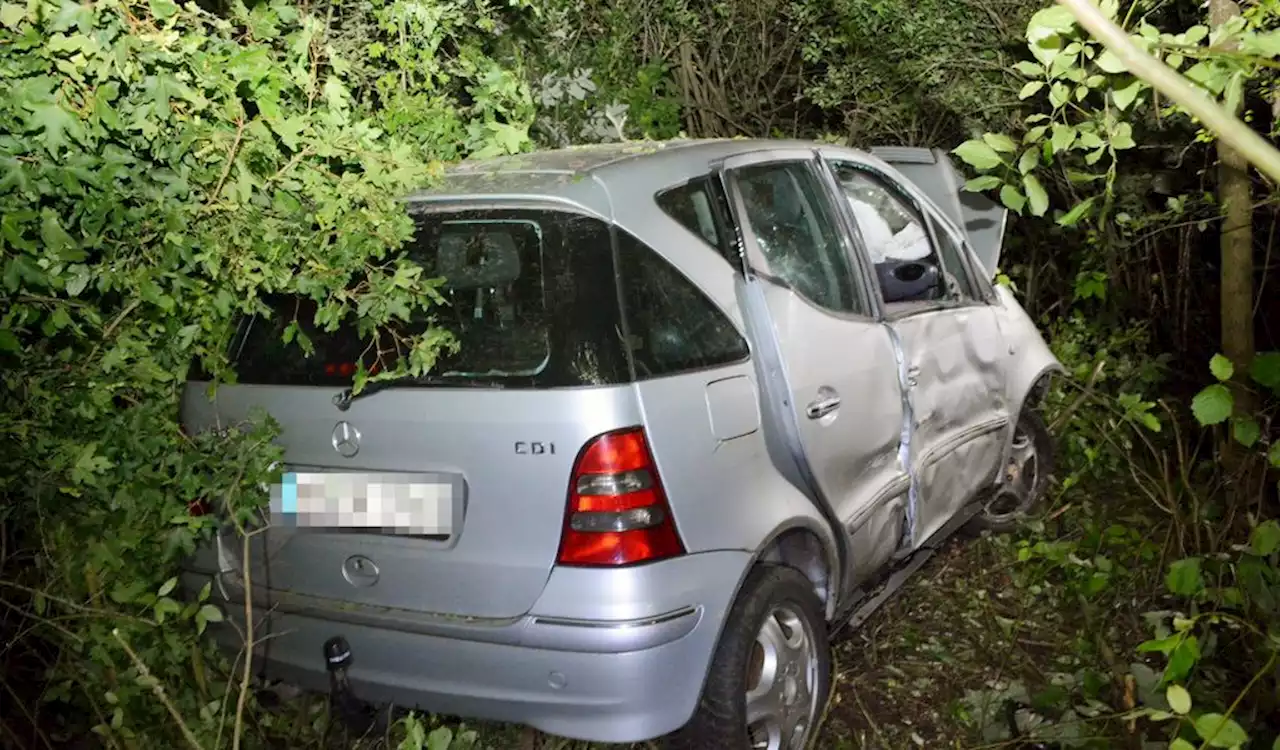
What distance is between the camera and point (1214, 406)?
7.41 feet

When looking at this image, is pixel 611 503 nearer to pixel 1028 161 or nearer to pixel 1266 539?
pixel 1028 161

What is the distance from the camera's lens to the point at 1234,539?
345 centimetres

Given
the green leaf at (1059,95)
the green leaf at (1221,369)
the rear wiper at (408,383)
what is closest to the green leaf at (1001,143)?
the green leaf at (1059,95)

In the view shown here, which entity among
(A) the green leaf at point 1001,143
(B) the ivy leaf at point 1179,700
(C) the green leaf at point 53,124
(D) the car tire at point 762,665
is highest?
(C) the green leaf at point 53,124

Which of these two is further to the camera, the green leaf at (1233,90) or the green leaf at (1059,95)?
the green leaf at (1059,95)

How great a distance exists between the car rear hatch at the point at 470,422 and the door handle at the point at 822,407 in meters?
0.71

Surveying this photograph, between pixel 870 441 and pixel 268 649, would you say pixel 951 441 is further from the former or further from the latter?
pixel 268 649

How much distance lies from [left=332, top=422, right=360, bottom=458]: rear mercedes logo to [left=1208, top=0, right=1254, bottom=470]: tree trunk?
283 centimetres

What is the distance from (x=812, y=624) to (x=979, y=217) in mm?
2687

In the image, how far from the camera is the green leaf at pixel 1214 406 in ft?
7.33

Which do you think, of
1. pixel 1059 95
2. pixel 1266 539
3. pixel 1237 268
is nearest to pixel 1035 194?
pixel 1059 95

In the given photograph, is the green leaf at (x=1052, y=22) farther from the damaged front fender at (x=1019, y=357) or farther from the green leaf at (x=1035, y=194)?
the damaged front fender at (x=1019, y=357)

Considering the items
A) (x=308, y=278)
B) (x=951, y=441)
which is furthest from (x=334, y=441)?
(x=951, y=441)

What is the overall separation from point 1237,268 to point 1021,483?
1.45 meters
